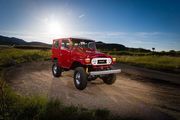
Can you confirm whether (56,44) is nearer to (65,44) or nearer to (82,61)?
(65,44)

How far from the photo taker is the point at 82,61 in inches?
320

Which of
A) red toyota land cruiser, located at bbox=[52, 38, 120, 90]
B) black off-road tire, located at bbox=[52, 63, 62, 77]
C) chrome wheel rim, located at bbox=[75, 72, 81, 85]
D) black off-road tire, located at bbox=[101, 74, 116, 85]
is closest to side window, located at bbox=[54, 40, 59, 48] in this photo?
red toyota land cruiser, located at bbox=[52, 38, 120, 90]

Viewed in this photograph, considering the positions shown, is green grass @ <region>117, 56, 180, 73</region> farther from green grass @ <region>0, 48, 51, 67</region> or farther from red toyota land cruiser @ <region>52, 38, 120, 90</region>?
green grass @ <region>0, 48, 51, 67</region>

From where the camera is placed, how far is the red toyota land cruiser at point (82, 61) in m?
8.00

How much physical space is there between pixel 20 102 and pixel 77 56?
12.3 feet

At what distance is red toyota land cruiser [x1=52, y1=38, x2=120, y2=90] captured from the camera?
8.00 meters

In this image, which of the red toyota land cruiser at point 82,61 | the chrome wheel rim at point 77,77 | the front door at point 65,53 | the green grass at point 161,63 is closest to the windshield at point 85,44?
the red toyota land cruiser at point 82,61

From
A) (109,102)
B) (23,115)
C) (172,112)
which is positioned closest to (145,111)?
(172,112)

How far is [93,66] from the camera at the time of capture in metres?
8.32

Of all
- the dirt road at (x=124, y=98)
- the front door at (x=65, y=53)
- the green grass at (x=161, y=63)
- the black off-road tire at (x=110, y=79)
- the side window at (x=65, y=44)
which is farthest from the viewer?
the green grass at (x=161, y=63)

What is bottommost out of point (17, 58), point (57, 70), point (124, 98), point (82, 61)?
point (17, 58)

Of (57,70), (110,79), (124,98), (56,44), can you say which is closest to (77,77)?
(110,79)

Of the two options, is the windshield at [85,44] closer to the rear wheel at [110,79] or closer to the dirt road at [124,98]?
the rear wheel at [110,79]

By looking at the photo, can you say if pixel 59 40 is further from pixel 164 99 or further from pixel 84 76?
pixel 164 99
